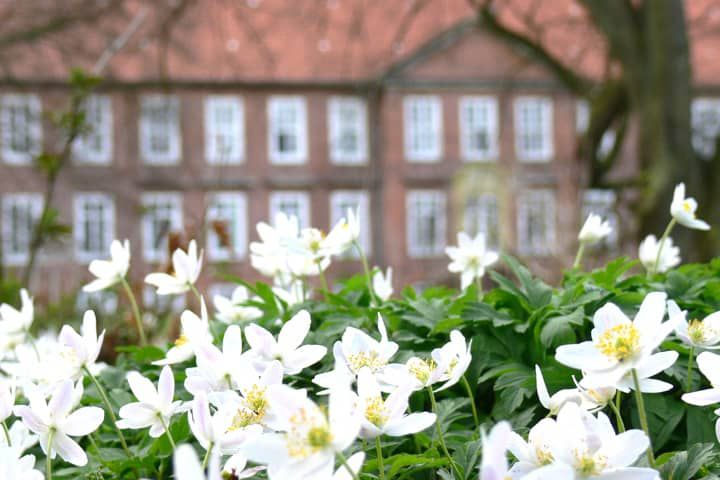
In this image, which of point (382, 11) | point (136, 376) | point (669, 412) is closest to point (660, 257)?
point (669, 412)

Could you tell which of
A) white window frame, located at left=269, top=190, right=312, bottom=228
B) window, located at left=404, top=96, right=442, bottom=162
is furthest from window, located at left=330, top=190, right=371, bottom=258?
window, located at left=404, top=96, right=442, bottom=162

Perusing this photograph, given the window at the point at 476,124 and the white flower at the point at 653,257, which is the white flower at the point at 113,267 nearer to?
the white flower at the point at 653,257

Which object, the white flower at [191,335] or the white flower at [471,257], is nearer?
the white flower at [191,335]

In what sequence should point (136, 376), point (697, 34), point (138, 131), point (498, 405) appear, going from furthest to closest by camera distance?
point (138, 131)
point (697, 34)
point (498, 405)
point (136, 376)

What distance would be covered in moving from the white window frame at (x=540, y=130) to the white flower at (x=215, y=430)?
21644 mm

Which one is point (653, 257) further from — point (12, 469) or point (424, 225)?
point (424, 225)

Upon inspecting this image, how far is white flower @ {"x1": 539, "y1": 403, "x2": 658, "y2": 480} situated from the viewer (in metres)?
0.74

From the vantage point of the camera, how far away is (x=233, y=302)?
1633mm

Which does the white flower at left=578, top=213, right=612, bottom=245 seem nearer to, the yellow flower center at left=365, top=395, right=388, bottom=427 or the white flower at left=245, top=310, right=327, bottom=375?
the white flower at left=245, top=310, right=327, bottom=375

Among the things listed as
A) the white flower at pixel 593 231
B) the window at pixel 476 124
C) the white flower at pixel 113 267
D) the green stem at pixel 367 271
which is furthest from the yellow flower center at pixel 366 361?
the window at pixel 476 124

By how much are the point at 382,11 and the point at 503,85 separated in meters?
2.90

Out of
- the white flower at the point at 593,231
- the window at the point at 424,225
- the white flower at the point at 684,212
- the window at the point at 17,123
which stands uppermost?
the window at the point at 17,123

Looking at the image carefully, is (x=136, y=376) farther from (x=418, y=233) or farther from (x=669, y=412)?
(x=418, y=233)

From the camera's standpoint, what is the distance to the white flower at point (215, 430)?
851 mm
